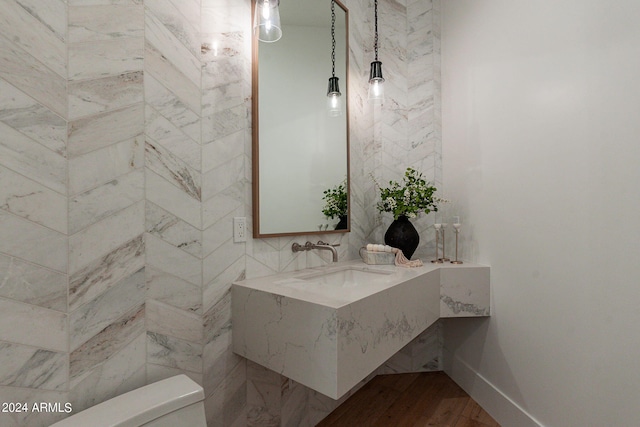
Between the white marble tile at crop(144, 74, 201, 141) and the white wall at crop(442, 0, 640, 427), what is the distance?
1.64 meters

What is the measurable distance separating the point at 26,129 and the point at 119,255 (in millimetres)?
466

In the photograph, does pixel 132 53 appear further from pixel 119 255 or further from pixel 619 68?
pixel 619 68

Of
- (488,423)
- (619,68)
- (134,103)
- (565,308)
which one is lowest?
(488,423)

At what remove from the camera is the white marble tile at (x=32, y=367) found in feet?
2.97

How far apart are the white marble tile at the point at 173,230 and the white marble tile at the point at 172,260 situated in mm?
20

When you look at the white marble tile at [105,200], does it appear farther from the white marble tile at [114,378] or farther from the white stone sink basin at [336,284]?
the white stone sink basin at [336,284]

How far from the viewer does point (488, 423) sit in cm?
192

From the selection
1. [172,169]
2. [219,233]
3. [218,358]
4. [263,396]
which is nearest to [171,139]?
[172,169]

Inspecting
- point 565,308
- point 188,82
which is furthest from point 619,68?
point 188,82

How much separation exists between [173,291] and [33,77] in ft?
2.74

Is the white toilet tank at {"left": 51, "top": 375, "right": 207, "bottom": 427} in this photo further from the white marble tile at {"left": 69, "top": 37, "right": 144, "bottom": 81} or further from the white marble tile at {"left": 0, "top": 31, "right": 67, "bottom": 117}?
the white marble tile at {"left": 69, "top": 37, "right": 144, "bottom": 81}

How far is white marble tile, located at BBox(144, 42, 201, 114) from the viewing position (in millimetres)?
1233

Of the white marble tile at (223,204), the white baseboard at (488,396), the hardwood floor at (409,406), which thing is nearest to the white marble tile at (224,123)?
the white marble tile at (223,204)

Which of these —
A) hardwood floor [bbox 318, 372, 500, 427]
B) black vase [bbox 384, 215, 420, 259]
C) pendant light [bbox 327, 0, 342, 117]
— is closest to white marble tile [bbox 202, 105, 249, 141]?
pendant light [bbox 327, 0, 342, 117]
